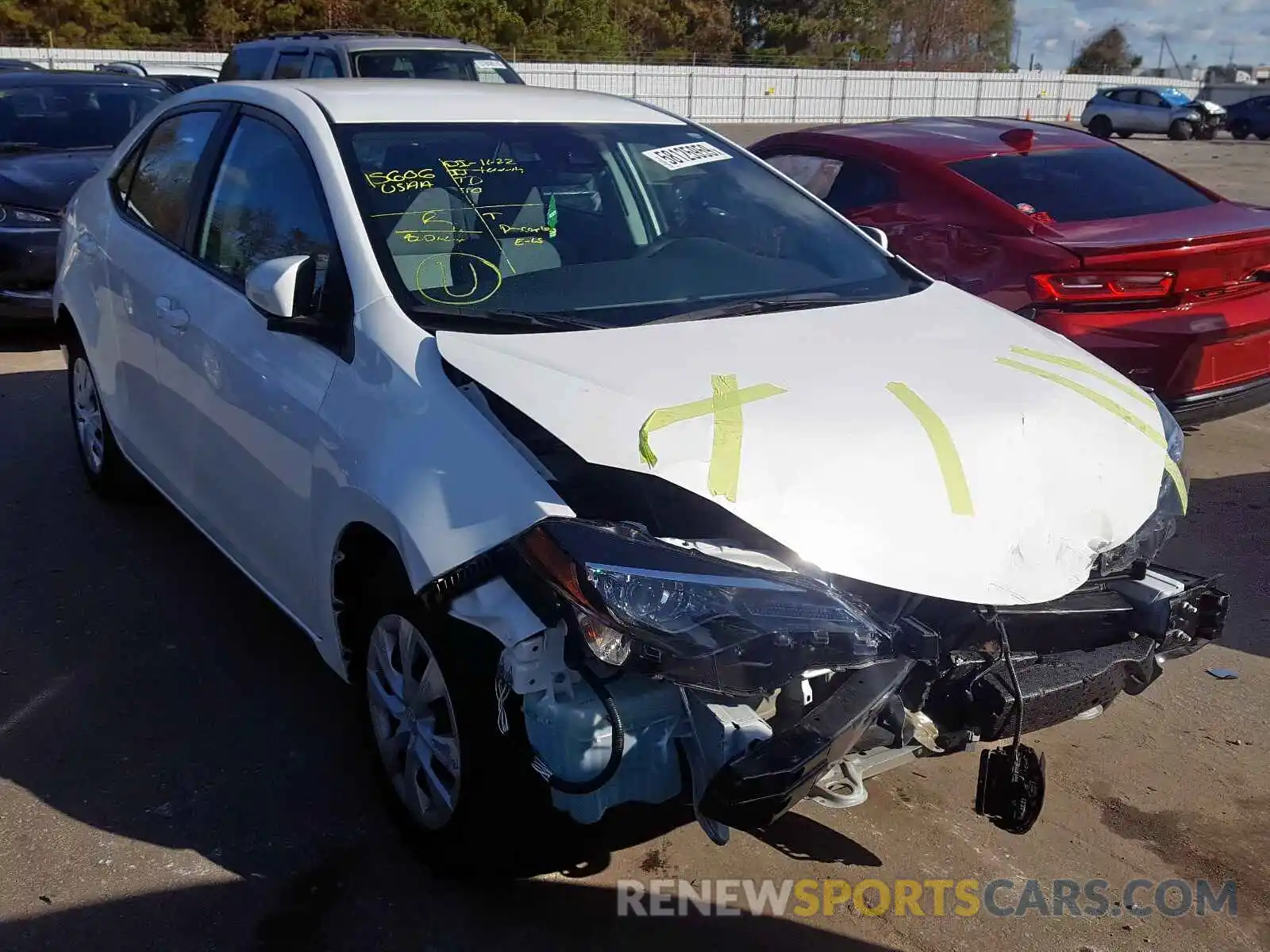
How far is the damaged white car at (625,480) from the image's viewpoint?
7.92ft

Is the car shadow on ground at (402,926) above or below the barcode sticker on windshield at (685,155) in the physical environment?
below

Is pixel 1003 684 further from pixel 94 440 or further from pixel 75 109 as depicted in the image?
pixel 75 109

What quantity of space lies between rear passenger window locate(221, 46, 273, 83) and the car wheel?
10.7 m

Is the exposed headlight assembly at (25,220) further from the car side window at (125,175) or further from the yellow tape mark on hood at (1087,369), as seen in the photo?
the yellow tape mark on hood at (1087,369)

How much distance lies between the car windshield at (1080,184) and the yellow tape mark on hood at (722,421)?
3.54m

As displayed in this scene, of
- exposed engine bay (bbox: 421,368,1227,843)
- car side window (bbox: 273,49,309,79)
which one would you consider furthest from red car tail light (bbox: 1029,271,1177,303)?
car side window (bbox: 273,49,309,79)

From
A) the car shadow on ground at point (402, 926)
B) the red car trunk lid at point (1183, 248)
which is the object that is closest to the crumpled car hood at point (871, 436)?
the car shadow on ground at point (402, 926)

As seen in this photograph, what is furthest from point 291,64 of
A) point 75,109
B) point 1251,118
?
point 1251,118

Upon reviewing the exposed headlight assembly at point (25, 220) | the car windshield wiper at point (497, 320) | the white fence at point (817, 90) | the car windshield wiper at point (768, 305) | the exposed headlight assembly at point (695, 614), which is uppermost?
the car windshield wiper at point (497, 320)

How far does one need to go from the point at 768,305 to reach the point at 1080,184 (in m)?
3.40

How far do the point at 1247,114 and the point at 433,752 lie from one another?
4047cm

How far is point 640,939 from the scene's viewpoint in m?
2.77

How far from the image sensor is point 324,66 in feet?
37.6

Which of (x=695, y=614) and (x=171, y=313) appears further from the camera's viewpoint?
(x=171, y=313)
